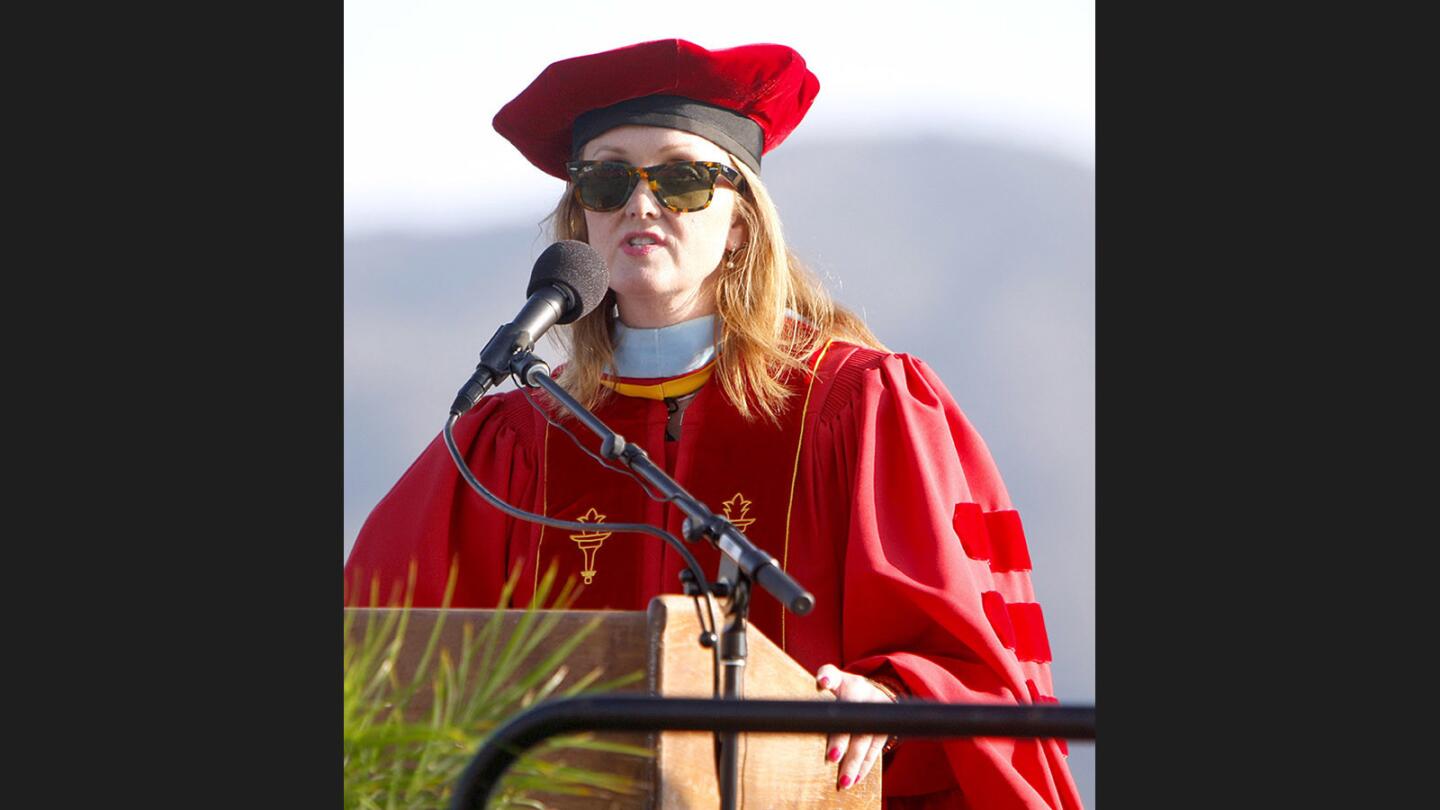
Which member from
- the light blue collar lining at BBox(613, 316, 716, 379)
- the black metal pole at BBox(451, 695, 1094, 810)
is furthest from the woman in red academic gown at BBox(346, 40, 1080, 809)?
the black metal pole at BBox(451, 695, 1094, 810)

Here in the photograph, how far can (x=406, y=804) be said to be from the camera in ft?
5.77

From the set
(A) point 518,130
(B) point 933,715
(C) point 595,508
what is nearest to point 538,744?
(B) point 933,715

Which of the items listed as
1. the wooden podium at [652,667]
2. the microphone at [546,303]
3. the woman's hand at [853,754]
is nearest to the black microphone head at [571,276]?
the microphone at [546,303]

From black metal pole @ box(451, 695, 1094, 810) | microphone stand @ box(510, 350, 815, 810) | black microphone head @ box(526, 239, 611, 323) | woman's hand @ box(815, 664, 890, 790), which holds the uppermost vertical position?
black microphone head @ box(526, 239, 611, 323)

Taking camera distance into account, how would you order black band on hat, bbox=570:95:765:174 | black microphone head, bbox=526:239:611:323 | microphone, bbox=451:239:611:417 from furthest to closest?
black band on hat, bbox=570:95:765:174
black microphone head, bbox=526:239:611:323
microphone, bbox=451:239:611:417

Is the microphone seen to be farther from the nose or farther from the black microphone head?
the nose

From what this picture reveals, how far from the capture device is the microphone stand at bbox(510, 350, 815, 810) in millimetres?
2293

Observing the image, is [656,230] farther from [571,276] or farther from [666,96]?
[571,276]

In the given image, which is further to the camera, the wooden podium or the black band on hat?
the black band on hat

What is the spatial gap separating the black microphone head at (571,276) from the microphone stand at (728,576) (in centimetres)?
28

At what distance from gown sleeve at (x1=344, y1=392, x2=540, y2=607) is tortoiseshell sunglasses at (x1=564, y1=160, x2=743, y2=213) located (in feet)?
2.06

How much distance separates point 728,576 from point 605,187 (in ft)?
5.21

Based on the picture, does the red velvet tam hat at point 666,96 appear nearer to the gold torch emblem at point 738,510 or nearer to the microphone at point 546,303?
the gold torch emblem at point 738,510

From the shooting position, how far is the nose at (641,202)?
381 cm
